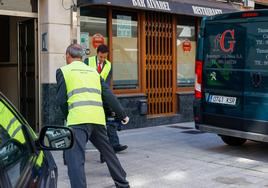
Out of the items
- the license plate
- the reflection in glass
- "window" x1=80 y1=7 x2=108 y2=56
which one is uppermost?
the reflection in glass

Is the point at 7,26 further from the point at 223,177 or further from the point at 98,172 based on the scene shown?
the point at 223,177

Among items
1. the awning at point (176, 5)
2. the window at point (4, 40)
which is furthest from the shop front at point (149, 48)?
the window at point (4, 40)

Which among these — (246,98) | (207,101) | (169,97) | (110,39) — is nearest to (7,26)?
(110,39)

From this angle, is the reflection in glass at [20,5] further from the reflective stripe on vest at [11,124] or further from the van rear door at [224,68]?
the reflective stripe on vest at [11,124]

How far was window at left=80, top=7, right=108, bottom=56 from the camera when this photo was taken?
9438mm

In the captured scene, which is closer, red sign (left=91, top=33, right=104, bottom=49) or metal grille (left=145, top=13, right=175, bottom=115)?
red sign (left=91, top=33, right=104, bottom=49)

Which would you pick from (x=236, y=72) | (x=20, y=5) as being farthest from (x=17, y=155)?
(x=20, y=5)

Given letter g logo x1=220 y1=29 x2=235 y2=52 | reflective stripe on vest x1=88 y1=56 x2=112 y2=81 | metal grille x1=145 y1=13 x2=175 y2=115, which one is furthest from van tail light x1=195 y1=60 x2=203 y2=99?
metal grille x1=145 y1=13 x2=175 y2=115

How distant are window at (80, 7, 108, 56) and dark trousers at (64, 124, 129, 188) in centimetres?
450

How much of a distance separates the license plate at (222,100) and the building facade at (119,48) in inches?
106

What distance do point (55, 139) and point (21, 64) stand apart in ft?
23.8

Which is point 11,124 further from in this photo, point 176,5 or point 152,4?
point 176,5

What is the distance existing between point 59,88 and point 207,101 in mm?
3592

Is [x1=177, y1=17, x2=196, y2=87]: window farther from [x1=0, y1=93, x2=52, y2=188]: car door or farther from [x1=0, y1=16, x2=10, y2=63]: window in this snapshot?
[x1=0, y1=93, x2=52, y2=188]: car door
